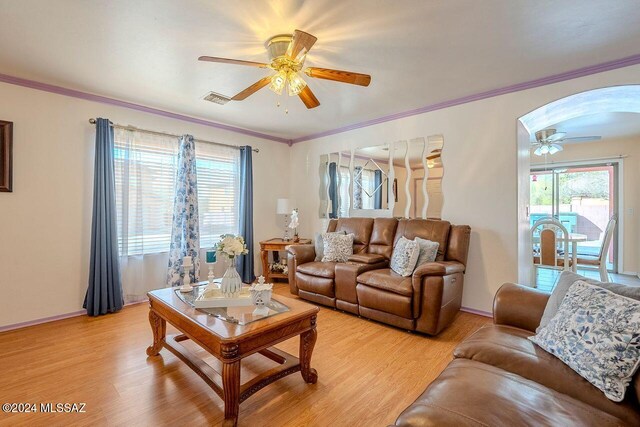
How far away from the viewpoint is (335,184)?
4754mm

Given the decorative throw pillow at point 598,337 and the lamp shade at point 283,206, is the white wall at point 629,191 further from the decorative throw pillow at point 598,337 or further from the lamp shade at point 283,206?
the lamp shade at point 283,206

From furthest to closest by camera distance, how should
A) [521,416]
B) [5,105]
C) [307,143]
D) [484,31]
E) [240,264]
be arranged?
1. [307,143]
2. [240,264]
3. [5,105]
4. [484,31]
5. [521,416]

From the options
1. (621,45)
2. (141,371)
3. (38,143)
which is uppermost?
(621,45)

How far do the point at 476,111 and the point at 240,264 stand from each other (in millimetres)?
3770

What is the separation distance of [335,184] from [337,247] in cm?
136

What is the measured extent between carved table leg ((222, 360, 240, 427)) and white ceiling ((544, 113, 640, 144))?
496cm

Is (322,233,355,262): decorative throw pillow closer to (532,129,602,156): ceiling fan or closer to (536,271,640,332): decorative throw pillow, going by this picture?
(536,271,640,332): decorative throw pillow

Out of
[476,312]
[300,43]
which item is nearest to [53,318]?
[300,43]

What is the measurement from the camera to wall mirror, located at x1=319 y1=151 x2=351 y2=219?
15.2 feet

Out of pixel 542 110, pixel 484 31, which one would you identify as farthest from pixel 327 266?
pixel 542 110

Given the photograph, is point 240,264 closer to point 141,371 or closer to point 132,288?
point 132,288

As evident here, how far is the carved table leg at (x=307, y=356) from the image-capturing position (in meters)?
1.98

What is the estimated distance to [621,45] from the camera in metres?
2.28

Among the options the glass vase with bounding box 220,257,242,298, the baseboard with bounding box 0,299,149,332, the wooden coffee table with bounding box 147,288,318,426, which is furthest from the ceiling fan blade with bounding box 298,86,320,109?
the baseboard with bounding box 0,299,149,332
